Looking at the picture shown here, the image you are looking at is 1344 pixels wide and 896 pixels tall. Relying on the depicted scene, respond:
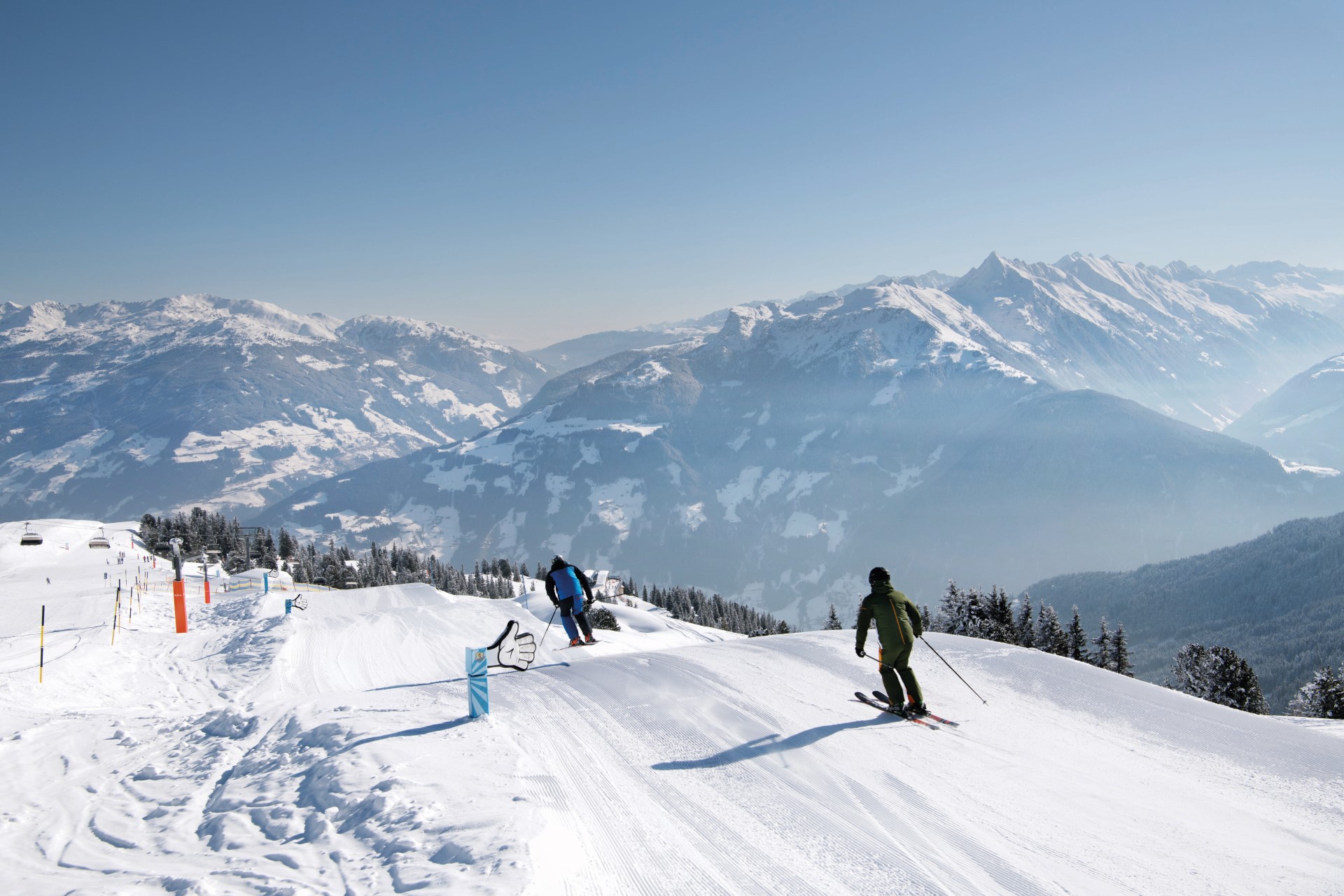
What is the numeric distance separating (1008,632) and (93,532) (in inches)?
3229

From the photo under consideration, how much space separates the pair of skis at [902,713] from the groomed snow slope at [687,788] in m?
0.21

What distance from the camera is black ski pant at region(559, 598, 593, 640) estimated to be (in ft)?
54.1

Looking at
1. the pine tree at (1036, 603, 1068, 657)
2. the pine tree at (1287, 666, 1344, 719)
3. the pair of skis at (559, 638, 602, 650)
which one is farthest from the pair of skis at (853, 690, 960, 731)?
the pine tree at (1036, 603, 1068, 657)

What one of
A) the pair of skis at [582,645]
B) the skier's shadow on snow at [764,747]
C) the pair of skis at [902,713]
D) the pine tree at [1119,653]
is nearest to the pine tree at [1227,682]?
the pine tree at [1119,653]

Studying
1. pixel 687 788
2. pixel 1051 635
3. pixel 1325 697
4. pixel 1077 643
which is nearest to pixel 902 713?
pixel 687 788

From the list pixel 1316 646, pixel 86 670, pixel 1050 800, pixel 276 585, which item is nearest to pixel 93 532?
pixel 276 585

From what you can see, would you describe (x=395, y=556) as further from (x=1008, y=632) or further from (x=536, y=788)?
(x=536, y=788)

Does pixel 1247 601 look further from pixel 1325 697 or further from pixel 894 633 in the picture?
pixel 894 633

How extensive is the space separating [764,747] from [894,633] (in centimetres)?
254

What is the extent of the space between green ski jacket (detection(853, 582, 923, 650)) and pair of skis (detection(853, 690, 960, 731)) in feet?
3.30

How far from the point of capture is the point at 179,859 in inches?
250

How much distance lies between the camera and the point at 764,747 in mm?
8594

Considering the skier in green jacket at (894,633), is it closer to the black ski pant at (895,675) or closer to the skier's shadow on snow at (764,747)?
the black ski pant at (895,675)

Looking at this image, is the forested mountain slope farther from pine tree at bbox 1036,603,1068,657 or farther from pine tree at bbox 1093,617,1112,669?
pine tree at bbox 1036,603,1068,657
